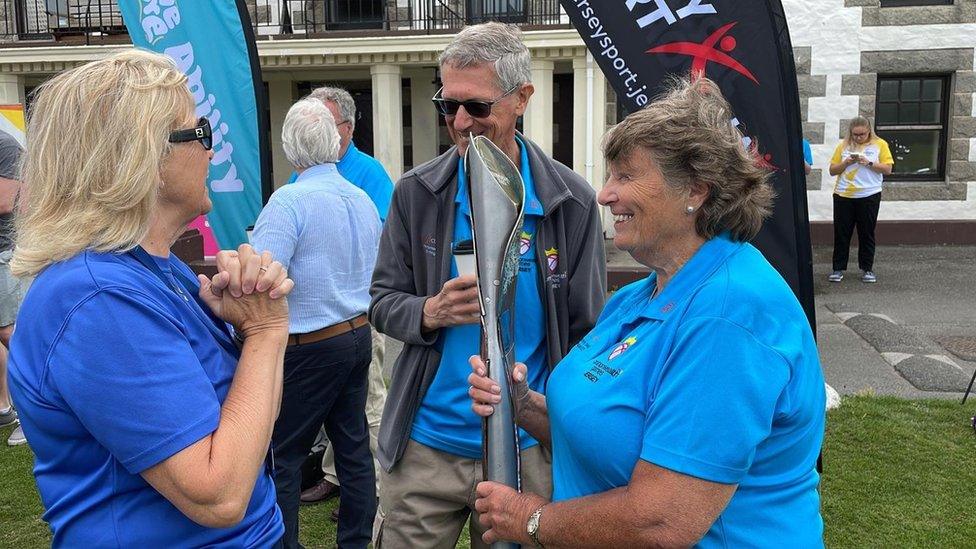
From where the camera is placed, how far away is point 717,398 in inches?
59.0

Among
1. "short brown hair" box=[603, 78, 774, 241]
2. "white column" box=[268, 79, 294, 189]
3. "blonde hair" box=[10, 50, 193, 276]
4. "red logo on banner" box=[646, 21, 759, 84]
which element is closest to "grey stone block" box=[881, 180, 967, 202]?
"white column" box=[268, 79, 294, 189]

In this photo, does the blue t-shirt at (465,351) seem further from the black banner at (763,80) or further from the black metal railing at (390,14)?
the black metal railing at (390,14)

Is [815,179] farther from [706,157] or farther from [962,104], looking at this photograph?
[706,157]

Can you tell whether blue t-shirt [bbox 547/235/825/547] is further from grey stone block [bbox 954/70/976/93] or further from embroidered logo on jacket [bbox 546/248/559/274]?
grey stone block [bbox 954/70/976/93]

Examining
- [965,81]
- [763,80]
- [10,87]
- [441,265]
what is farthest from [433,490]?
[10,87]

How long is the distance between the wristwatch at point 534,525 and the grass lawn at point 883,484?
2.34 metres

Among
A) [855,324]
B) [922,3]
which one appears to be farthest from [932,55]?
[855,324]

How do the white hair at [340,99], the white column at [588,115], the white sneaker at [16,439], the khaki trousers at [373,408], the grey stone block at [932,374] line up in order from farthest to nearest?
the white column at [588,115], the grey stone block at [932,374], the white sneaker at [16,439], the white hair at [340,99], the khaki trousers at [373,408]

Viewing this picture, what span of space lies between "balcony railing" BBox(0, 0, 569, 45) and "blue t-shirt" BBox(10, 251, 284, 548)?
12.4 meters

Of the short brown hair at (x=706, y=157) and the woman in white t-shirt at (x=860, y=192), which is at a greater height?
the short brown hair at (x=706, y=157)

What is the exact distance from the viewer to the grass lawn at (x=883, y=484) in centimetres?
401

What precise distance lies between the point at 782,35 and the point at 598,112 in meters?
10.1

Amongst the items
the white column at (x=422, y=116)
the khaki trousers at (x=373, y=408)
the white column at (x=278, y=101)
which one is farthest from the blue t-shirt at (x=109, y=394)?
the white column at (x=278, y=101)

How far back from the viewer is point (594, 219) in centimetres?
264
